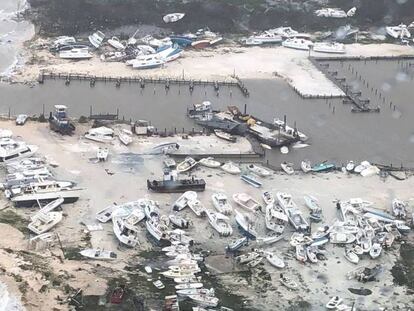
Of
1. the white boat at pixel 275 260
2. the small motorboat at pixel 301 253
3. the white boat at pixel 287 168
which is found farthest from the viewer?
the white boat at pixel 287 168

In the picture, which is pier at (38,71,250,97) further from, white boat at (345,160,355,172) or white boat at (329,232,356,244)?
white boat at (329,232,356,244)

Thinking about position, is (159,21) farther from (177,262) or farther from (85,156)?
(177,262)

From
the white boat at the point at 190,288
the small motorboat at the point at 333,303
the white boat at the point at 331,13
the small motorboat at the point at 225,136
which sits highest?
the white boat at the point at 331,13

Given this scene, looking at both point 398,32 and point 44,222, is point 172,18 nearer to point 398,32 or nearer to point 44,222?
point 398,32

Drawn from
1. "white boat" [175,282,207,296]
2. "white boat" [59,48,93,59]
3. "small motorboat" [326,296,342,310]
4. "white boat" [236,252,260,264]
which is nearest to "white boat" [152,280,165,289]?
"white boat" [175,282,207,296]

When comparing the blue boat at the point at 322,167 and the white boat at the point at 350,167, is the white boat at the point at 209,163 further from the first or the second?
the white boat at the point at 350,167

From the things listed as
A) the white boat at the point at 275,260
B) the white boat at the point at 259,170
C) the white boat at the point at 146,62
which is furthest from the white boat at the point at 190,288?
the white boat at the point at 146,62

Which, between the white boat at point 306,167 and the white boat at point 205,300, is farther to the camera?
the white boat at point 306,167
